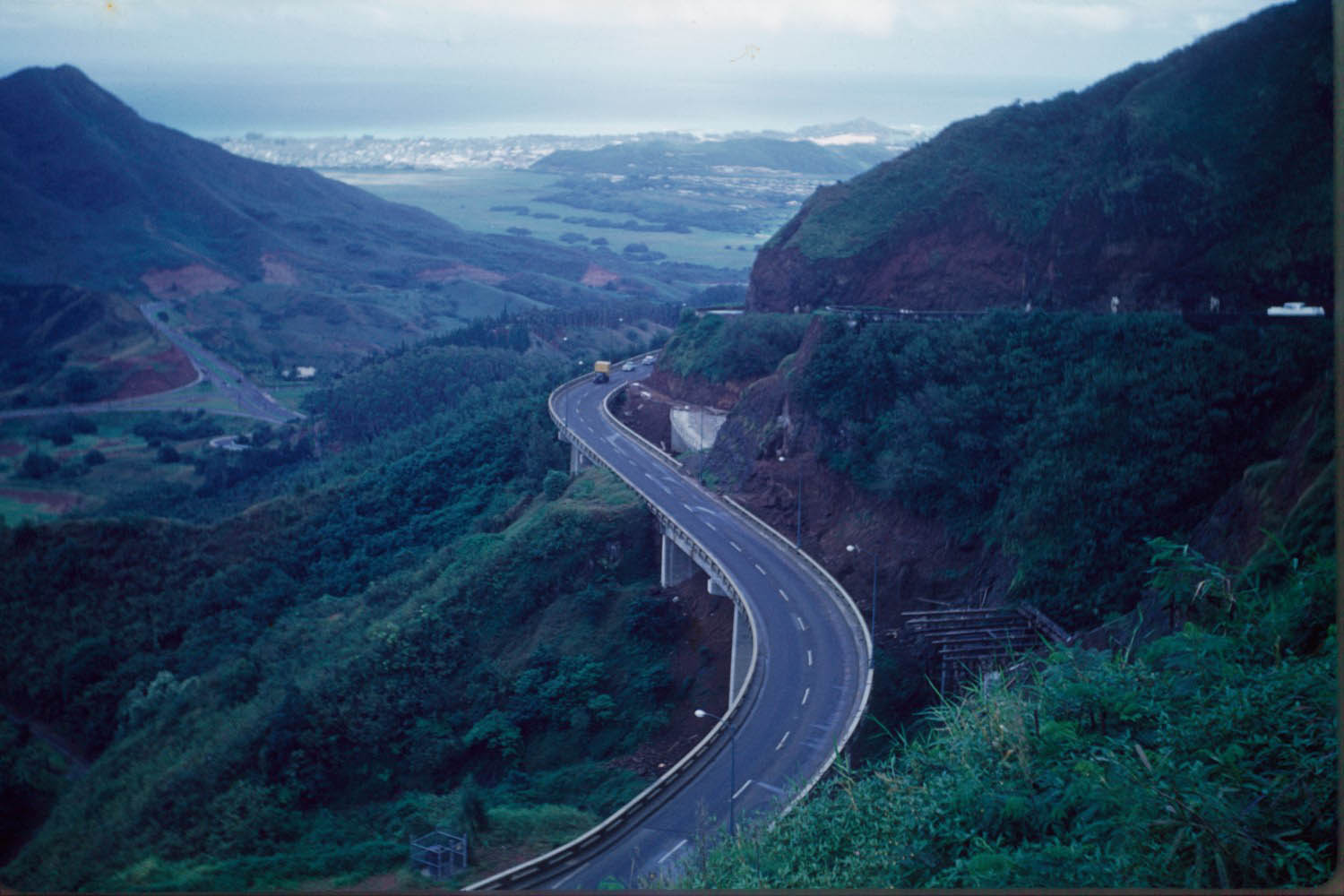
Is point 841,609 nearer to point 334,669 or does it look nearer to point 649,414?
point 334,669

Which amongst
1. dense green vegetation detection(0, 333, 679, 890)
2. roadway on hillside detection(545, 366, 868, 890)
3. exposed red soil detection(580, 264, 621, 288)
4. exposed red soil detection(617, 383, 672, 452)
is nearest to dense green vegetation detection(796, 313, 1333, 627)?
roadway on hillside detection(545, 366, 868, 890)

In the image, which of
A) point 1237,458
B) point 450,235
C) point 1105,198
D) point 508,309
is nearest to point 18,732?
point 1237,458

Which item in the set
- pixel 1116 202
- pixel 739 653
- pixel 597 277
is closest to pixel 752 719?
pixel 739 653

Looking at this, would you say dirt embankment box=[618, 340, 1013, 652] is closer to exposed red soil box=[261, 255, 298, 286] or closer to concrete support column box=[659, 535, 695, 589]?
concrete support column box=[659, 535, 695, 589]

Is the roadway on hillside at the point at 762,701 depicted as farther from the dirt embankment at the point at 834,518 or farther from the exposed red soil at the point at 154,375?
the exposed red soil at the point at 154,375

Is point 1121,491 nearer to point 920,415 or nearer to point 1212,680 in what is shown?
point 920,415

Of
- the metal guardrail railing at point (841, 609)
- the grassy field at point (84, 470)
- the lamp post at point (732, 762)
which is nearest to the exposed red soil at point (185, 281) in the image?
the grassy field at point (84, 470)
